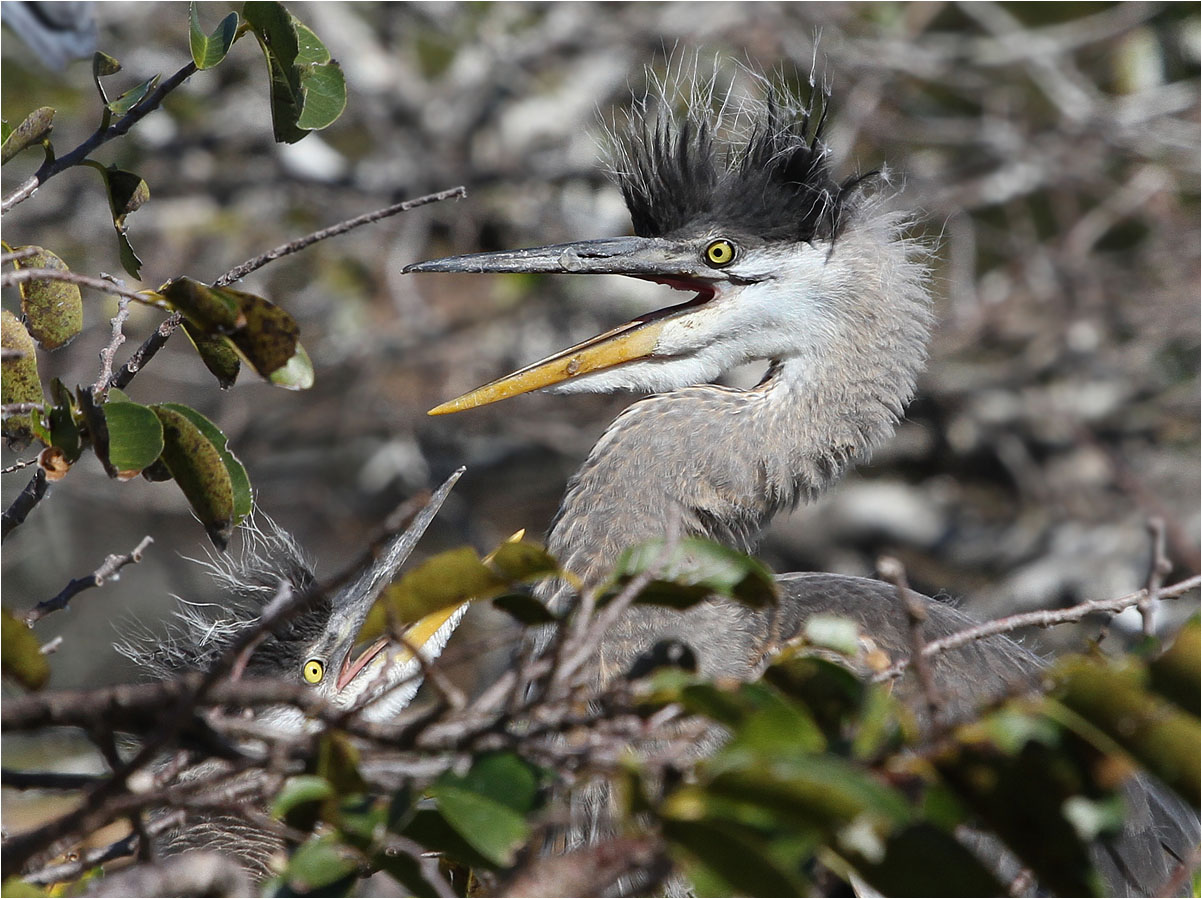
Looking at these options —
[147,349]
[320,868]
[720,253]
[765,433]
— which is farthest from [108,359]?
[720,253]

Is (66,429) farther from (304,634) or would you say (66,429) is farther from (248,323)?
Result: (304,634)

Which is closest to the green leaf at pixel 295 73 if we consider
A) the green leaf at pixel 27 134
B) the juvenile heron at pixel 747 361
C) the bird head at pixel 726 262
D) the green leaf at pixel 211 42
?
the green leaf at pixel 211 42

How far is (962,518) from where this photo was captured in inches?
173

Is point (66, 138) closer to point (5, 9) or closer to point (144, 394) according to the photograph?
point (144, 394)

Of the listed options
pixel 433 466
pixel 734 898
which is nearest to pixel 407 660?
pixel 734 898

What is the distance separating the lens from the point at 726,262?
98.7 inches

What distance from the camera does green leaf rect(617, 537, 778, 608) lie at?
3.35 ft

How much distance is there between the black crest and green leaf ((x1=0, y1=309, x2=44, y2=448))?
4.92 feet

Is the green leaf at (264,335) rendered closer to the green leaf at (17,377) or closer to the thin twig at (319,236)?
the thin twig at (319,236)

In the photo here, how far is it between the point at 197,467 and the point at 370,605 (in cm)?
127

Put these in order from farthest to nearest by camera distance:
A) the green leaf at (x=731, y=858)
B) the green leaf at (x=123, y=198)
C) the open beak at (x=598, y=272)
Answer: the open beak at (x=598, y=272) → the green leaf at (x=123, y=198) → the green leaf at (x=731, y=858)

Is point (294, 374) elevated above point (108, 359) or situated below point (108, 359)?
below

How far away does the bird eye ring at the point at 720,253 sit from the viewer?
2.50 meters

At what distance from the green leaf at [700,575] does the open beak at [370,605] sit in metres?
1.15
